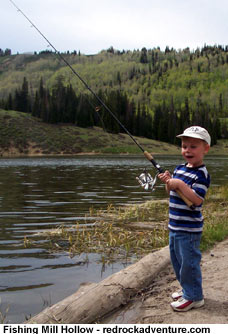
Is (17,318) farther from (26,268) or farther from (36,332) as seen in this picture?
(26,268)

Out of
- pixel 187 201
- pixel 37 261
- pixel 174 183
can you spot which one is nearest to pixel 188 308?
pixel 187 201

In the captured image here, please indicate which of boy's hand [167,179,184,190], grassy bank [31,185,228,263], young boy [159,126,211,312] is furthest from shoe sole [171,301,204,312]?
grassy bank [31,185,228,263]

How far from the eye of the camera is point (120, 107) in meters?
138

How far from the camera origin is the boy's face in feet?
16.8

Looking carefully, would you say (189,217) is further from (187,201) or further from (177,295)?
(177,295)

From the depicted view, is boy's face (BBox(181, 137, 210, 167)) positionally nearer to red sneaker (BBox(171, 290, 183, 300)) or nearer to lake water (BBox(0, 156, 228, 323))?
red sneaker (BBox(171, 290, 183, 300))

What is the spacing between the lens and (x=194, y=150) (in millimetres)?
5148

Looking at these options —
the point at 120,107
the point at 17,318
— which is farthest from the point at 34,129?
the point at 17,318

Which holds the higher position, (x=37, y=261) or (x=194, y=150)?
(x=194, y=150)

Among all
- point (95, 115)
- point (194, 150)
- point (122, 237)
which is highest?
point (95, 115)

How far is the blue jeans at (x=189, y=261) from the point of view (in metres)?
5.05

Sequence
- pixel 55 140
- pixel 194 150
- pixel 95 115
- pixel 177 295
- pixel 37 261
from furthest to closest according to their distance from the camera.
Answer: pixel 95 115, pixel 55 140, pixel 37 261, pixel 177 295, pixel 194 150

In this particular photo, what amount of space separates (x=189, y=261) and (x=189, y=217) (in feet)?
1.92

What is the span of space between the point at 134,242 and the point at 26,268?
293cm
